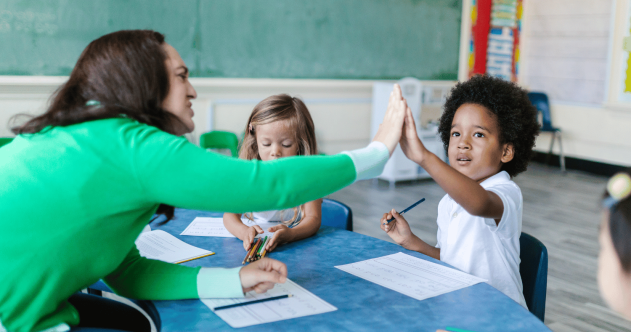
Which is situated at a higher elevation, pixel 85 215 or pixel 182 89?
pixel 182 89

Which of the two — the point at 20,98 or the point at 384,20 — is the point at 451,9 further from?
the point at 20,98

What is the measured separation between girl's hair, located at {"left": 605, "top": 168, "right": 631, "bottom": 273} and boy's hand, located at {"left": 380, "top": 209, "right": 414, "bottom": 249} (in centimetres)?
73

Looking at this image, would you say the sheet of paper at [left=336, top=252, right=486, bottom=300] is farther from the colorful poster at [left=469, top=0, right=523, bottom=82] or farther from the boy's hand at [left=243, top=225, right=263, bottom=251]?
the colorful poster at [left=469, top=0, right=523, bottom=82]

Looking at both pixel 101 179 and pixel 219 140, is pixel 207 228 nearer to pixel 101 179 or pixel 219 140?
pixel 101 179

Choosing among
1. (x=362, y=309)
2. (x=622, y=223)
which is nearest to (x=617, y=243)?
(x=622, y=223)

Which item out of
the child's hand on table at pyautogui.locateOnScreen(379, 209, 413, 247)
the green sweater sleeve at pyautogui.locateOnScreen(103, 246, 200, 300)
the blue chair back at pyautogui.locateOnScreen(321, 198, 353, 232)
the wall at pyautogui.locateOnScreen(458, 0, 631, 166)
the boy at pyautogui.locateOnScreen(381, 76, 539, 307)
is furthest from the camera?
the wall at pyautogui.locateOnScreen(458, 0, 631, 166)

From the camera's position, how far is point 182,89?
1.01 m

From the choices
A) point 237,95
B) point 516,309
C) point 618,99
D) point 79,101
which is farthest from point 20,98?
point 618,99

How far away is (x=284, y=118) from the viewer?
1.89 m

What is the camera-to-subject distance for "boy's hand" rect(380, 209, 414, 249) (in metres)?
1.46

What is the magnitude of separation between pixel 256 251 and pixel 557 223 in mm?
3469

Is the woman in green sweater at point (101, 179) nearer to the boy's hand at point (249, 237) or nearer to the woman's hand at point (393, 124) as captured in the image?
the woman's hand at point (393, 124)

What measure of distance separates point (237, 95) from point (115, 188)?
4.28 m

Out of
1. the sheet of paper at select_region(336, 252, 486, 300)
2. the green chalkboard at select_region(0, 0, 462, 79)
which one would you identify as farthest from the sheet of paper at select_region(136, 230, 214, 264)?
the green chalkboard at select_region(0, 0, 462, 79)
